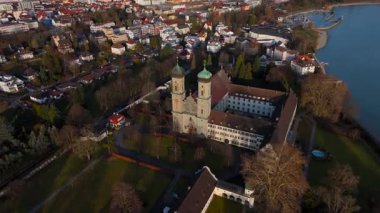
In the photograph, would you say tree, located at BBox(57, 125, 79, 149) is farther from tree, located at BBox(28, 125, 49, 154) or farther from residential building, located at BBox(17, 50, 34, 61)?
residential building, located at BBox(17, 50, 34, 61)

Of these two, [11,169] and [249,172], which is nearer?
[249,172]

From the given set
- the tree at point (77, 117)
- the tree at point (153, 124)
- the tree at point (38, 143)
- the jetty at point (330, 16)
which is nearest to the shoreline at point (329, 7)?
the jetty at point (330, 16)

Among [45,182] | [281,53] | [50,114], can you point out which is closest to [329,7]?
[281,53]

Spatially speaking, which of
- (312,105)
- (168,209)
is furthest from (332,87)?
(168,209)

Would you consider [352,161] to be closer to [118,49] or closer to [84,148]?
[84,148]

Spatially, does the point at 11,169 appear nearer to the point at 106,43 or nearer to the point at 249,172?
the point at 249,172

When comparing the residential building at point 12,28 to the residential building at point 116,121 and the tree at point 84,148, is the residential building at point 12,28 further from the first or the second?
the tree at point 84,148
